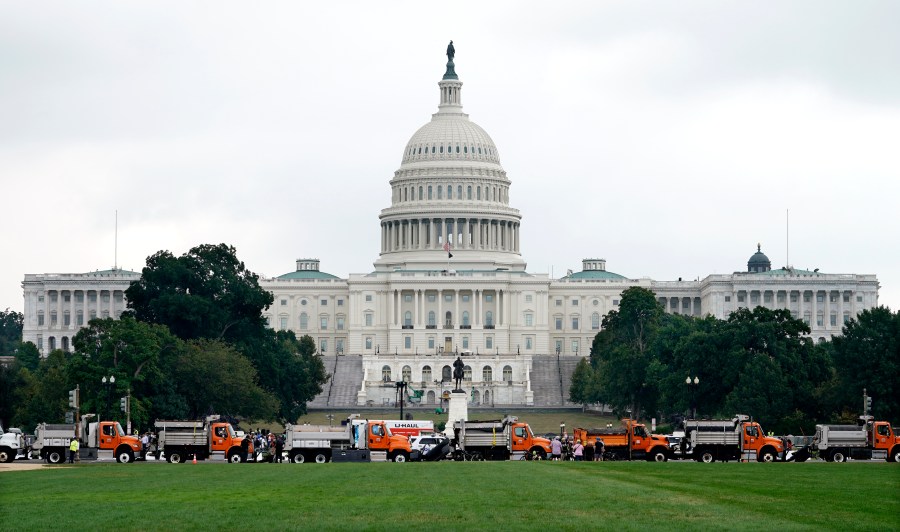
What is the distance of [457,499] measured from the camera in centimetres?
4278

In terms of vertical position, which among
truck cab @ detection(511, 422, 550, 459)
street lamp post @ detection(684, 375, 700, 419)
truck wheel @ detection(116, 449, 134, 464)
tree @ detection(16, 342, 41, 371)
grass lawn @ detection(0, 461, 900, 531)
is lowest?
grass lawn @ detection(0, 461, 900, 531)

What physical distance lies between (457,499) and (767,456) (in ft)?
107

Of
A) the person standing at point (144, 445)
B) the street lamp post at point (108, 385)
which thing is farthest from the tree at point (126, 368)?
the person standing at point (144, 445)

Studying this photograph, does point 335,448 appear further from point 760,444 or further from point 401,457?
point 760,444

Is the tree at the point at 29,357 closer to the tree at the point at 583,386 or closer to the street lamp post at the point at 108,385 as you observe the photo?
the tree at the point at 583,386

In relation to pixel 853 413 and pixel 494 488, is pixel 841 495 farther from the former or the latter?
pixel 853 413

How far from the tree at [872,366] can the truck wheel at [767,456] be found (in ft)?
103

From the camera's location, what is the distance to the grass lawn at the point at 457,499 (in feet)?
120

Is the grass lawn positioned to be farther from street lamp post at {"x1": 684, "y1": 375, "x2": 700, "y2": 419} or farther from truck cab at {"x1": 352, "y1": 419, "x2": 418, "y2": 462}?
street lamp post at {"x1": 684, "y1": 375, "x2": 700, "y2": 419}

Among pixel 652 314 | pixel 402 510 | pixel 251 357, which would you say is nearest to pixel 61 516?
pixel 402 510

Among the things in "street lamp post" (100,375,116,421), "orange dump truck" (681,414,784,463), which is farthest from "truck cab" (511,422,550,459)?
"street lamp post" (100,375,116,421)

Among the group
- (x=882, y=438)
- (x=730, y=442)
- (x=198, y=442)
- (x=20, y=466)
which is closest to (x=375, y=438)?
(x=198, y=442)

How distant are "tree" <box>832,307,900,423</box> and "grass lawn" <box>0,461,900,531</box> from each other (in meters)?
45.1

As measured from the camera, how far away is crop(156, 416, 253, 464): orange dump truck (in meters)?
75.2
